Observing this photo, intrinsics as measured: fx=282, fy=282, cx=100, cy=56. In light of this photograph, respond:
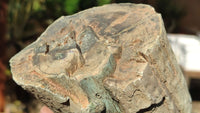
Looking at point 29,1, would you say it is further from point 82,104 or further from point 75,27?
point 82,104

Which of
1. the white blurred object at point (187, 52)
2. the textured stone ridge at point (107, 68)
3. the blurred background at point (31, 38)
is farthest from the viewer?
the white blurred object at point (187, 52)

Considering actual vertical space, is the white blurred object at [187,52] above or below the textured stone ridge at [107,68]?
below

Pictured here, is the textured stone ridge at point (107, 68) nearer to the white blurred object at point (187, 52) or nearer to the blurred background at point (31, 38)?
the blurred background at point (31, 38)

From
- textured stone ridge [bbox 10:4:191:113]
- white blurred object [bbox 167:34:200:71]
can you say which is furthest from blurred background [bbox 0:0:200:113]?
textured stone ridge [bbox 10:4:191:113]

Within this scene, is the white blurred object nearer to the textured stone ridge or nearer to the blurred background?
the blurred background

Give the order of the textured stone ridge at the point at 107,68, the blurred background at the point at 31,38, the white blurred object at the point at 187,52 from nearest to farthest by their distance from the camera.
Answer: the textured stone ridge at the point at 107,68
the blurred background at the point at 31,38
the white blurred object at the point at 187,52

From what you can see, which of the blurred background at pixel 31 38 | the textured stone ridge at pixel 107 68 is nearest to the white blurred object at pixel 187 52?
the blurred background at pixel 31 38

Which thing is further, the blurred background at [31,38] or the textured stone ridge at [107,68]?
the blurred background at [31,38]
